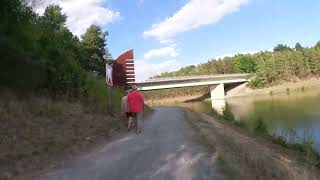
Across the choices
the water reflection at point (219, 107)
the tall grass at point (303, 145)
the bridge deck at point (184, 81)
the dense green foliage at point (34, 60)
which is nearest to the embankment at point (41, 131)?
the dense green foliage at point (34, 60)

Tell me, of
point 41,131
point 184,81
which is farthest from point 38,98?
point 184,81

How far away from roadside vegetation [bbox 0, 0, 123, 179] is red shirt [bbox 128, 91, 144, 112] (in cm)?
117

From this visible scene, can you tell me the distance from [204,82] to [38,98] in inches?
3914

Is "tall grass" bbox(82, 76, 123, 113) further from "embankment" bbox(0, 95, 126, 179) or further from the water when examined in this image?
the water

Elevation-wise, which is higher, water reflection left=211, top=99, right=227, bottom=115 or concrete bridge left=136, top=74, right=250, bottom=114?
concrete bridge left=136, top=74, right=250, bottom=114

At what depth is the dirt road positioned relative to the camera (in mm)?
10367

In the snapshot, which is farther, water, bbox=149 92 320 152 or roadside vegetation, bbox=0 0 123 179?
water, bbox=149 92 320 152

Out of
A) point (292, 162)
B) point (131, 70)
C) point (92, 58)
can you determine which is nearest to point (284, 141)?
point (292, 162)

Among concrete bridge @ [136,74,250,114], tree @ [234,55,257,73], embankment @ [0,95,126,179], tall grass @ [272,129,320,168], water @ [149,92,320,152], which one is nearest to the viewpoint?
embankment @ [0,95,126,179]

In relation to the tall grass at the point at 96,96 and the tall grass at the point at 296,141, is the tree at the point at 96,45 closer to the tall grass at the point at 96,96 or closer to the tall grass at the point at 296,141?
the tall grass at the point at 96,96

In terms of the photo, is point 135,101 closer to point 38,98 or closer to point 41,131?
point 38,98

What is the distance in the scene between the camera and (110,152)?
544 inches

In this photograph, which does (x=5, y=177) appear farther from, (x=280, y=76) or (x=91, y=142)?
(x=280, y=76)

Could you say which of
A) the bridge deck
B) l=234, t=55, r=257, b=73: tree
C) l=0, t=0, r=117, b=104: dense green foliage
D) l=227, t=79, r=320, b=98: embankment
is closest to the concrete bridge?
the bridge deck
